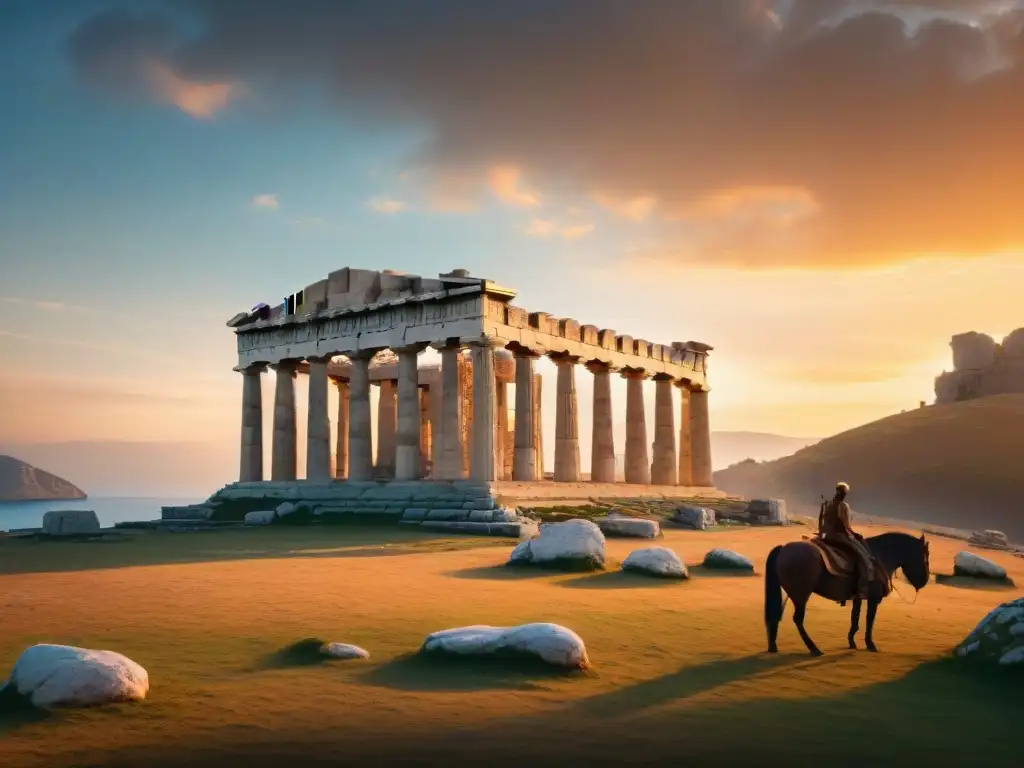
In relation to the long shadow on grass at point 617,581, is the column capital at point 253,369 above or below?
above

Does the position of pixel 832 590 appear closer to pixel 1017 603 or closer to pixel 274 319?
pixel 1017 603

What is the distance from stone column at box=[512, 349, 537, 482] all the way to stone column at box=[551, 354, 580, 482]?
1758 mm

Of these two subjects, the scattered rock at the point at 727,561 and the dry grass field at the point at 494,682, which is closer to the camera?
the dry grass field at the point at 494,682

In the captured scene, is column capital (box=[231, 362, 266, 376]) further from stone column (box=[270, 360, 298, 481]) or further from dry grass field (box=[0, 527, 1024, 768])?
dry grass field (box=[0, 527, 1024, 768])

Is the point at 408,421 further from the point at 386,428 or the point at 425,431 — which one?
the point at 425,431

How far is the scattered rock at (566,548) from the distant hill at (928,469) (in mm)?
69017

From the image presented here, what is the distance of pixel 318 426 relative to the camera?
40.8 m

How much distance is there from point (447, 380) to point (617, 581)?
63.2ft

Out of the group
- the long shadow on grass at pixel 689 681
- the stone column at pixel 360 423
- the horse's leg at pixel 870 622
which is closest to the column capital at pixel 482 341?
the stone column at pixel 360 423

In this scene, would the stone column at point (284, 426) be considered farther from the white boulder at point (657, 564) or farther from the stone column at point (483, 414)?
the white boulder at point (657, 564)

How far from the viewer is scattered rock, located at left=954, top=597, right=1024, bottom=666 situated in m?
10.1

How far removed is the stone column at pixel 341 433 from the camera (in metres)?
50.1

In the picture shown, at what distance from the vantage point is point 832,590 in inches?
444

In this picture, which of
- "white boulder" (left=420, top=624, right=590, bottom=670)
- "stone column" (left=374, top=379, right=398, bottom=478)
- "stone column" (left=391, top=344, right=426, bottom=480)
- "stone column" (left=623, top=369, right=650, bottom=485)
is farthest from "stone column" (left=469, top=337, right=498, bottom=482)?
"white boulder" (left=420, top=624, right=590, bottom=670)
